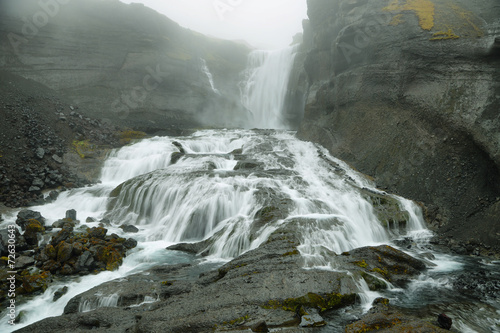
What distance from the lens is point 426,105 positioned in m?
16.0

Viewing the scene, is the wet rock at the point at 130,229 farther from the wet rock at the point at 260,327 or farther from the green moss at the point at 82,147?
the green moss at the point at 82,147

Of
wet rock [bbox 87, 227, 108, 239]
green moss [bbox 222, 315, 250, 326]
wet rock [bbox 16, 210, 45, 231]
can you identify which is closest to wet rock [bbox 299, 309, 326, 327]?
green moss [bbox 222, 315, 250, 326]

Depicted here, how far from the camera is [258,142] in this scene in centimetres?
2466

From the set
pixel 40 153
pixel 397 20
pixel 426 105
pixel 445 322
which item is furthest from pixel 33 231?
pixel 397 20

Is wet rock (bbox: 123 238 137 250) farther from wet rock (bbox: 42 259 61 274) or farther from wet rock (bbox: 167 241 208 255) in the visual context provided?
wet rock (bbox: 42 259 61 274)

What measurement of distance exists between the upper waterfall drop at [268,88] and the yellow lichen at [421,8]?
18.7 metres

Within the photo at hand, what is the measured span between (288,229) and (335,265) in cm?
267

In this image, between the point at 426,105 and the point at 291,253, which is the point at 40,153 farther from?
the point at 426,105

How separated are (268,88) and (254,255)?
36.0m

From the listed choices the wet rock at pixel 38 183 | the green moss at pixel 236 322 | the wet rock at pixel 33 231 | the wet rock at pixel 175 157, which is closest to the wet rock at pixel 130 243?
the wet rock at pixel 33 231

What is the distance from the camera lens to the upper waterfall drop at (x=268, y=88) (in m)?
39.2

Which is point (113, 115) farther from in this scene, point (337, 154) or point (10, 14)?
point (337, 154)

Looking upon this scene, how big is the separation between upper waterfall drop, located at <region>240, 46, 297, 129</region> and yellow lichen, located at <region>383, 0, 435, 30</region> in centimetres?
1869

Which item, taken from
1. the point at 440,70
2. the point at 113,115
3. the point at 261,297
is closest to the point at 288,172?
the point at 440,70
